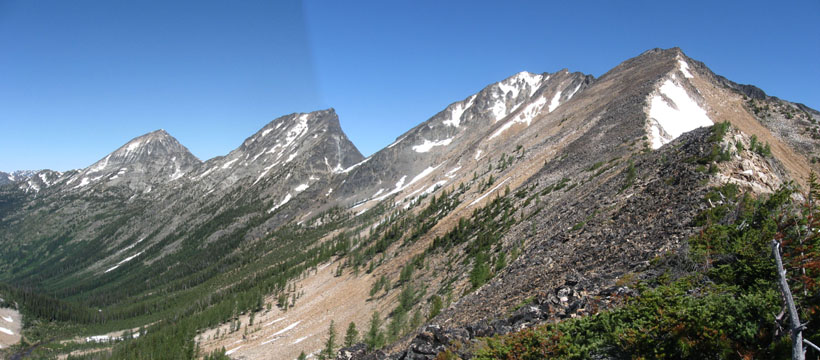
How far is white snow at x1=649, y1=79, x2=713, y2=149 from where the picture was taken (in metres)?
47.2

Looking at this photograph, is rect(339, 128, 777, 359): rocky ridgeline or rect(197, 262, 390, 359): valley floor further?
rect(197, 262, 390, 359): valley floor

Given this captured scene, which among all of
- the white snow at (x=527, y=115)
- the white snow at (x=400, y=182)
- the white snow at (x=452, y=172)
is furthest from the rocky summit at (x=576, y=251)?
the white snow at (x=400, y=182)

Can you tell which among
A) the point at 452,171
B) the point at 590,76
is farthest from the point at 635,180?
the point at 590,76

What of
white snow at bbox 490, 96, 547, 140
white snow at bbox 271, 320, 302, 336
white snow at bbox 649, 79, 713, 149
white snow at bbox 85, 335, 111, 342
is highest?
white snow at bbox 490, 96, 547, 140

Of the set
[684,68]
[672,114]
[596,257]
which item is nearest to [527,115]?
[684,68]

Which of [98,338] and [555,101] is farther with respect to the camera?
[555,101]

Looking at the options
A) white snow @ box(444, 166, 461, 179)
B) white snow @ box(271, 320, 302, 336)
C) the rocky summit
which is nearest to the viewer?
the rocky summit

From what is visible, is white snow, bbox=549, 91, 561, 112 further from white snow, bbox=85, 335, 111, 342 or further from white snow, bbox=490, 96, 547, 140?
white snow, bbox=85, 335, 111, 342

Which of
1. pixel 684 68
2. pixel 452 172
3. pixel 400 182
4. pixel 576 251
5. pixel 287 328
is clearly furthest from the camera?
pixel 400 182

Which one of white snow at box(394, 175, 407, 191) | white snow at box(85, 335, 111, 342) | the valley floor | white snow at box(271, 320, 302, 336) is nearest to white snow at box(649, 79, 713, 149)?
the valley floor

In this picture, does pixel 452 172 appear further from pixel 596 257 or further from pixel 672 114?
pixel 596 257

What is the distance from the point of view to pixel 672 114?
2172 inches

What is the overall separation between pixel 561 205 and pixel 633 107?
120 feet

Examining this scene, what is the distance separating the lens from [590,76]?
493 ft
